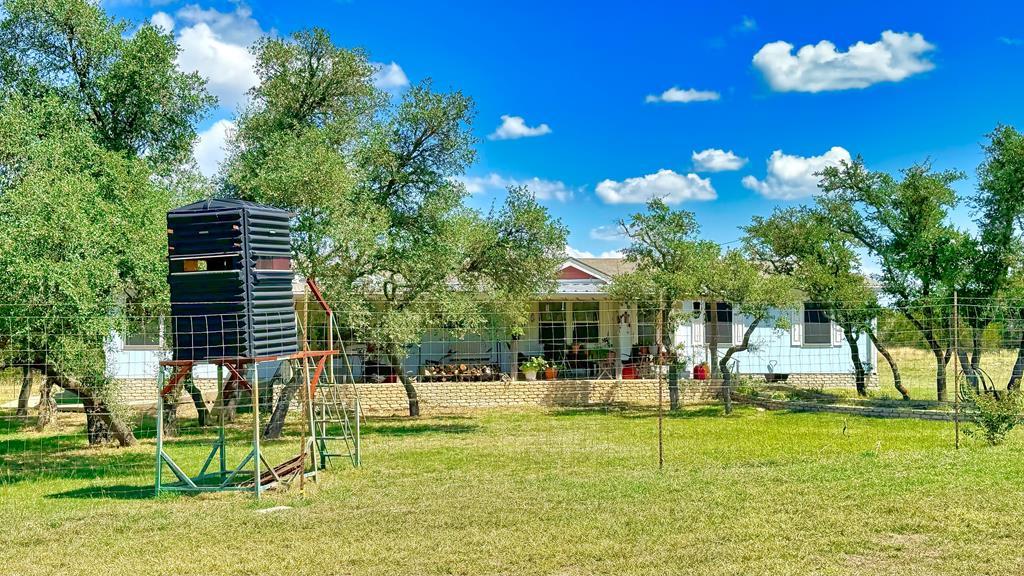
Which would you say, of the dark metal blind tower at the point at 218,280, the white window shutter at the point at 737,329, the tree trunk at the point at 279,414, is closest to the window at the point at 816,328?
the white window shutter at the point at 737,329

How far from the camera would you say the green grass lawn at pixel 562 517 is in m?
6.53

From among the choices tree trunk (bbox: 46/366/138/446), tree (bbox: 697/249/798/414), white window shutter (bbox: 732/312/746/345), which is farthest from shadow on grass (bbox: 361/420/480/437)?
white window shutter (bbox: 732/312/746/345)

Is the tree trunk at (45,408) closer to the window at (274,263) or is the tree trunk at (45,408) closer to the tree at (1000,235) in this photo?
the window at (274,263)

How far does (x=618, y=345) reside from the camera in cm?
2623

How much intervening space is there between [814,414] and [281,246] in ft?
45.0

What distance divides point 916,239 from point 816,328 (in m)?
6.93

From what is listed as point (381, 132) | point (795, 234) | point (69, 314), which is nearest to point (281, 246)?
point (69, 314)

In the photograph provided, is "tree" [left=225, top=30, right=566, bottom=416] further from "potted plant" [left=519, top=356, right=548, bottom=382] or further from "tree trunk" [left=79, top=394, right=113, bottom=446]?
"tree trunk" [left=79, top=394, right=113, bottom=446]

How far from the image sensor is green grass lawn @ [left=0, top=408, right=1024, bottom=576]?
6531 mm

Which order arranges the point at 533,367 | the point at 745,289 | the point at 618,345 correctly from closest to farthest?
the point at 745,289 → the point at 533,367 → the point at 618,345

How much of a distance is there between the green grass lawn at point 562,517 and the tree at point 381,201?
5.22 meters

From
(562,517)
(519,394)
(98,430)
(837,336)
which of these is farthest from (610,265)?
(562,517)

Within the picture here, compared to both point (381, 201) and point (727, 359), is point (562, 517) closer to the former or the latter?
point (381, 201)

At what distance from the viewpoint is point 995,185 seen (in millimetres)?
19391
